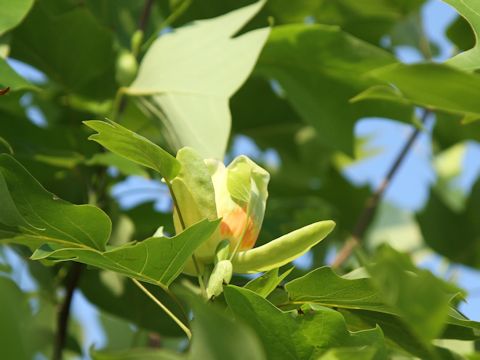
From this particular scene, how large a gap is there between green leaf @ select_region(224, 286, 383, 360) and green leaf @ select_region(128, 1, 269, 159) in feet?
1.12

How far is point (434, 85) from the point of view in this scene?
2.18 feet

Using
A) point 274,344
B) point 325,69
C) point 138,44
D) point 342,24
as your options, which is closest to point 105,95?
point 138,44

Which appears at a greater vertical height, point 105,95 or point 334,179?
point 105,95

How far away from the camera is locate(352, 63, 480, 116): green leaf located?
0.64 metres

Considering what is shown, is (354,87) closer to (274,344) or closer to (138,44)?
(138,44)

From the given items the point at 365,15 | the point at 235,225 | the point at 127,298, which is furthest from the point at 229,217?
the point at 365,15

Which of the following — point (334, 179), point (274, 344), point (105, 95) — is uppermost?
point (274, 344)

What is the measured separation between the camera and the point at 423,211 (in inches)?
63.2

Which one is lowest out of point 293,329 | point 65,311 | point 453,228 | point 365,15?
point 453,228

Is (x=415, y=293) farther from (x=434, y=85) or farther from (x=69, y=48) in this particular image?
(x=69, y=48)

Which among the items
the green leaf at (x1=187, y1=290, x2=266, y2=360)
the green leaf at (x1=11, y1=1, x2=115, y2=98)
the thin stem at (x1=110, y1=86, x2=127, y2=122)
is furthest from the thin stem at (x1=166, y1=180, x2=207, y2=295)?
the green leaf at (x1=11, y1=1, x2=115, y2=98)

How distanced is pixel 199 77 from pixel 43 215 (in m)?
0.37

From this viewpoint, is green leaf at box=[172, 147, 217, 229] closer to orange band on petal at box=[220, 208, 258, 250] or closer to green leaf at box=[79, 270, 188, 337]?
orange band on petal at box=[220, 208, 258, 250]

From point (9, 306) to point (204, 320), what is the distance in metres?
0.10
